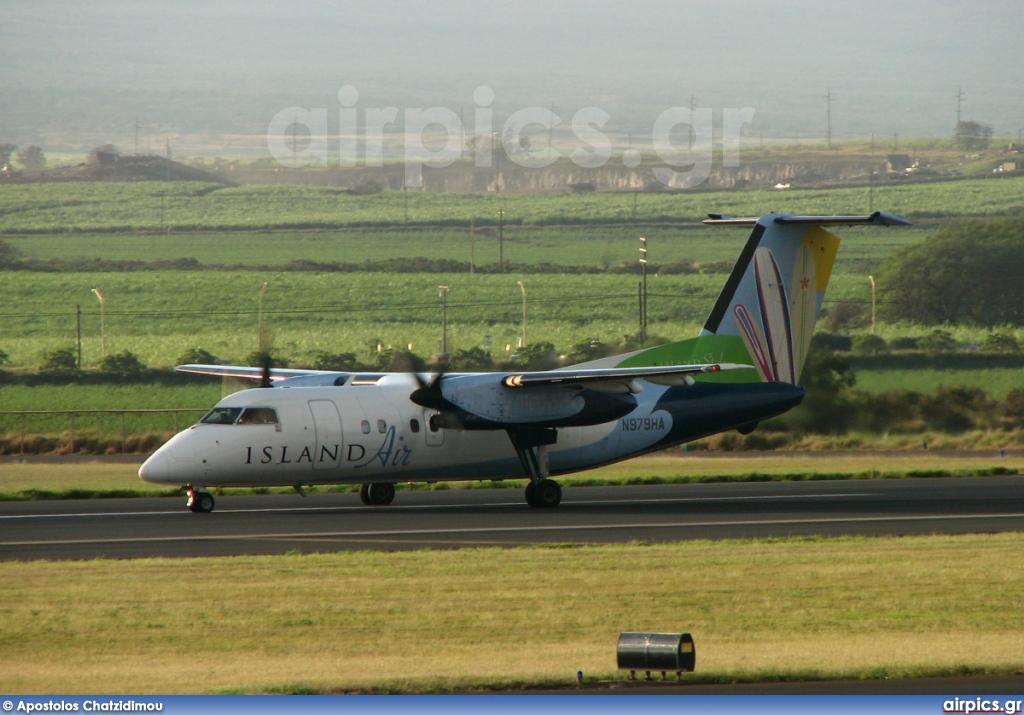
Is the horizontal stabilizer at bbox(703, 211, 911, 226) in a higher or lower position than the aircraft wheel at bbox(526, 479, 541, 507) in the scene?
higher

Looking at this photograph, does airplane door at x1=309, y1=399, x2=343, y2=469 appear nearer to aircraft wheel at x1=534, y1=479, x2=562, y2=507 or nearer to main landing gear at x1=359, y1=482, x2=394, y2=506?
main landing gear at x1=359, y1=482, x2=394, y2=506

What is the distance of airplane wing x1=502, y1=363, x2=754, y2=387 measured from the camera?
78.7 feet

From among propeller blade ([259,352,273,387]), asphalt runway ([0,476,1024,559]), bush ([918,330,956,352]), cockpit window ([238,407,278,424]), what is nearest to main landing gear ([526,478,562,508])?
asphalt runway ([0,476,1024,559])

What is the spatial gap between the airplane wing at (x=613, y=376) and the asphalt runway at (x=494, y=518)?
271 cm

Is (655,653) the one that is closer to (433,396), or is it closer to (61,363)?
(433,396)

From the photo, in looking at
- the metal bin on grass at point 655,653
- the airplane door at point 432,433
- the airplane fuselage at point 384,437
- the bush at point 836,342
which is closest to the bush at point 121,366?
the bush at point 836,342

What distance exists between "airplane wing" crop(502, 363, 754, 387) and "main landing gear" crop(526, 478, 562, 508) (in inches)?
96.1

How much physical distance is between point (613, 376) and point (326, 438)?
592 centimetres

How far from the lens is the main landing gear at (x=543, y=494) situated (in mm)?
26172

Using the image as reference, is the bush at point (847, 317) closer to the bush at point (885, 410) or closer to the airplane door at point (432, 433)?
the bush at point (885, 410)

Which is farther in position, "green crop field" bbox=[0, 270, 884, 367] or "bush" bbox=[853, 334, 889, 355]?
"green crop field" bbox=[0, 270, 884, 367]

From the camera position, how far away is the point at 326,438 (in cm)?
2447

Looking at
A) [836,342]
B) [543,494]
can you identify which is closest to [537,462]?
[543,494]

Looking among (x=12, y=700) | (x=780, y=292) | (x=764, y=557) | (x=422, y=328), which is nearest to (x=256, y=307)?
(x=422, y=328)
